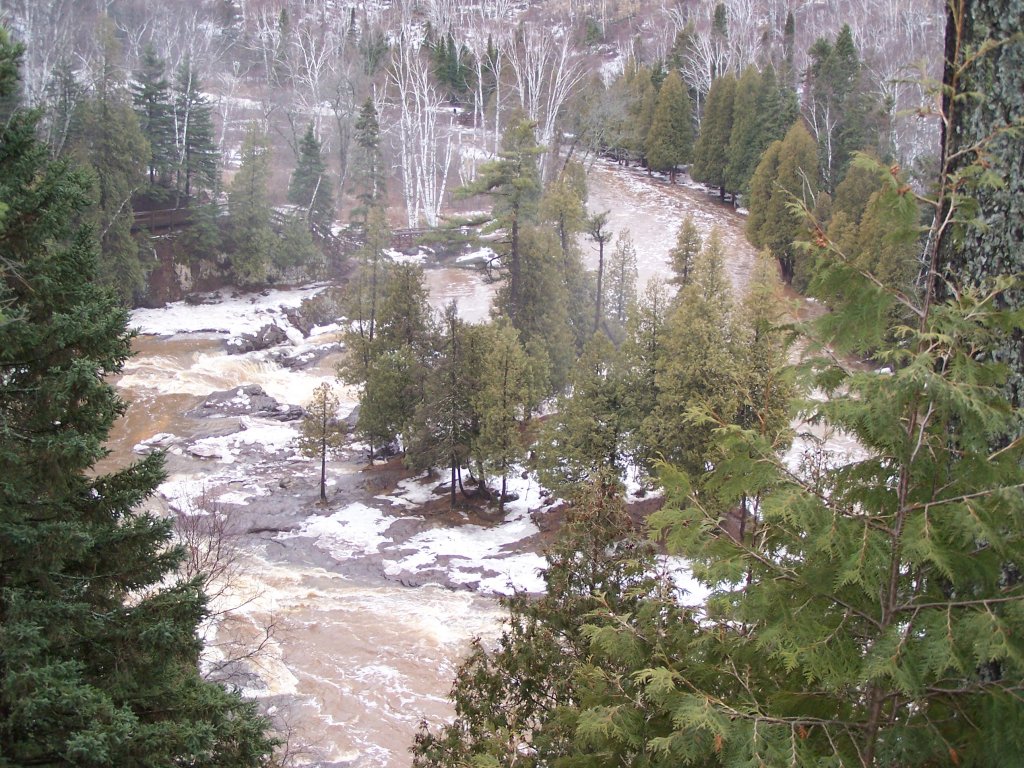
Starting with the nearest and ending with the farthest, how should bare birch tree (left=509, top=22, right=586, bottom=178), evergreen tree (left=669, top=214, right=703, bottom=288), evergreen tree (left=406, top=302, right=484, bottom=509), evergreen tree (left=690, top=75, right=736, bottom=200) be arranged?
1. evergreen tree (left=406, top=302, right=484, bottom=509)
2. evergreen tree (left=669, top=214, right=703, bottom=288)
3. bare birch tree (left=509, top=22, right=586, bottom=178)
4. evergreen tree (left=690, top=75, right=736, bottom=200)

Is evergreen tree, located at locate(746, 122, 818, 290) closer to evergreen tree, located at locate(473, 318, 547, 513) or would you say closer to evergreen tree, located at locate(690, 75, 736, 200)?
evergreen tree, located at locate(690, 75, 736, 200)

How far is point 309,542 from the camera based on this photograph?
2314 centimetres

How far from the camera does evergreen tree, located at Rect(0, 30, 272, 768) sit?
5.89 metres

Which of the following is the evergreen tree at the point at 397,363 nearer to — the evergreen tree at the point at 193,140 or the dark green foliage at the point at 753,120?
the evergreen tree at the point at 193,140

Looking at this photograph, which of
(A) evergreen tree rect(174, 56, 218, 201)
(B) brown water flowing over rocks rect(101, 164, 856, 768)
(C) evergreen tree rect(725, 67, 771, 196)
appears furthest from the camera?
(C) evergreen tree rect(725, 67, 771, 196)

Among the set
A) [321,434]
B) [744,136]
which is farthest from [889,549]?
[744,136]

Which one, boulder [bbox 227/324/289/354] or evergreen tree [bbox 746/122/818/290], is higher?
evergreen tree [bbox 746/122/818/290]

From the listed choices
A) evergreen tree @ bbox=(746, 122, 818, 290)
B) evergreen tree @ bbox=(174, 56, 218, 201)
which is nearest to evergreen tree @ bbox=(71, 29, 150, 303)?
evergreen tree @ bbox=(174, 56, 218, 201)

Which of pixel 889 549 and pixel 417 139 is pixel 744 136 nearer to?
pixel 417 139

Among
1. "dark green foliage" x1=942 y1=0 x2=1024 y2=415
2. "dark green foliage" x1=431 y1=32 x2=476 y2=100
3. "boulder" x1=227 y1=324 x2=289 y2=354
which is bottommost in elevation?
"boulder" x1=227 y1=324 x2=289 y2=354

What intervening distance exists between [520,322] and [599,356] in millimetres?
7347

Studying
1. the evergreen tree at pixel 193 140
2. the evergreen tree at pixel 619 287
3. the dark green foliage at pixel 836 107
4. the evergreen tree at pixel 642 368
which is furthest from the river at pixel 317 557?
the dark green foliage at pixel 836 107

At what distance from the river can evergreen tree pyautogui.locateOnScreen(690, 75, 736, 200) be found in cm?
1678

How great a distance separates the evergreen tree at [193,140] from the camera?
154 ft
